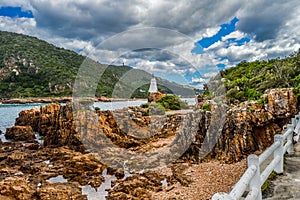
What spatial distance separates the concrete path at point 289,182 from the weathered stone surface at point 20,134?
69.5 feet

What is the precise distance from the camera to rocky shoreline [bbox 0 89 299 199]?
9.08 metres

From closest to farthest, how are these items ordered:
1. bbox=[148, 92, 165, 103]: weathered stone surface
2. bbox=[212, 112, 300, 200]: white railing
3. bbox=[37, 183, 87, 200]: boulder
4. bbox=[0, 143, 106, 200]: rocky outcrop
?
bbox=[212, 112, 300, 200]: white railing → bbox=[37, 183, 87, 200]: boulder → bbox=[0, 143, 106, 200]: rocky outcrop → bbox=[148, 92, 165, 103]: weathered stone surface

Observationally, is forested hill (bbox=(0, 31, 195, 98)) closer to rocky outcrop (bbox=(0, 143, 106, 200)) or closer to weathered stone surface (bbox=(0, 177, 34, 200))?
rocky outcrop (bbox=(0, 143, 106, 200))

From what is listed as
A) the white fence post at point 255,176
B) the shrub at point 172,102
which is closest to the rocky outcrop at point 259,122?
the white fence post at point 255,176

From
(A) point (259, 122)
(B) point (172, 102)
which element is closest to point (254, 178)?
(A) point (259, 122)

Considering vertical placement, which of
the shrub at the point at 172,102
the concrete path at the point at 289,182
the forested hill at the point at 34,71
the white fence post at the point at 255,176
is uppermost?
the forested hill at the point at 34,71

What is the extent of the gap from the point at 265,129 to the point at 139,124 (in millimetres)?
11437

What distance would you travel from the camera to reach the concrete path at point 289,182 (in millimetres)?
3896

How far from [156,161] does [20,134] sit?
15166 millimetres

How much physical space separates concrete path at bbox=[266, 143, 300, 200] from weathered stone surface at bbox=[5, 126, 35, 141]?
21.2 meters

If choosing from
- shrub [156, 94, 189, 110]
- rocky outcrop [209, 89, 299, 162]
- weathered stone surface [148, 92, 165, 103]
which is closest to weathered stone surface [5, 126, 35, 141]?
shrub [156, 94, 189, 110]

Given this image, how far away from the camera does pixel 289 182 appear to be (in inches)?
174

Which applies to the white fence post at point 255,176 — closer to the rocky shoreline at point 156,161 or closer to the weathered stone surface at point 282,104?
the rocky shoreline at point 156,161

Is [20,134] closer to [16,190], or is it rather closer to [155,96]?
[155,96]
